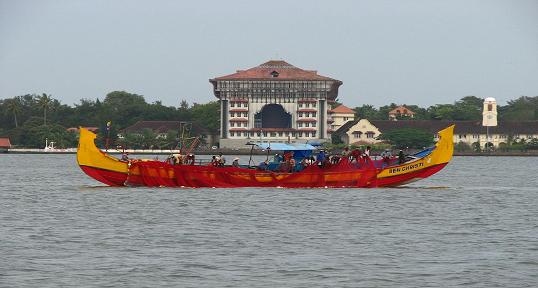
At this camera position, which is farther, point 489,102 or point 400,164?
point 489,102

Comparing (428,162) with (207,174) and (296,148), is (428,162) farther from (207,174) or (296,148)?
(207,174)

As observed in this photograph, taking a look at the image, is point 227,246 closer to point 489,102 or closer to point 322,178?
point 322,178

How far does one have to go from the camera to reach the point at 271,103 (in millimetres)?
192000

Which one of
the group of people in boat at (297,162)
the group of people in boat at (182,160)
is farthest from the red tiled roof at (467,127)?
the group of people in boat at (182,160)

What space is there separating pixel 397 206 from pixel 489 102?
150 m

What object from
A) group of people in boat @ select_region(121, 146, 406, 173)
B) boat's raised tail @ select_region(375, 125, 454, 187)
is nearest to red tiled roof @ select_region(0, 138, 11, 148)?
group of people in boat @ select_region(121, 146, 406, 173)

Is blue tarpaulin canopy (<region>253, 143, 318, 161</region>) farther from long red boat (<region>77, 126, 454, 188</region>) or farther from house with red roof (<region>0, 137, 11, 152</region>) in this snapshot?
house with red roof (<region>0, 137, 11, 152</region>)

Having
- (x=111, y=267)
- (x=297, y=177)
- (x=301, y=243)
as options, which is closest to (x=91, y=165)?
(x=297, y=177)

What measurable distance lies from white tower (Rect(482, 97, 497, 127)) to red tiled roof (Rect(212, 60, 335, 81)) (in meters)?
25.8

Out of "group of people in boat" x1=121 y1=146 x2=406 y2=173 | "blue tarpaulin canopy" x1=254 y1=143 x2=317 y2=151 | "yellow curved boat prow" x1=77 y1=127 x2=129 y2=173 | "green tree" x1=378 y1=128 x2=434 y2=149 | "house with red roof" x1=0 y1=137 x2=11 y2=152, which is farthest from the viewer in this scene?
"house with red roof" x1=0 y1=137 x2=11 y2=152

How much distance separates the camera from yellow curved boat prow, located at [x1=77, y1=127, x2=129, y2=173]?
5962 centimetres

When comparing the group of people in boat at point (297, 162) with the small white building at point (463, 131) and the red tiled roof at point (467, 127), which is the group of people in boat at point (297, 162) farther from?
the red tiled roof at point (467, 127)

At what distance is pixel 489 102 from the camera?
199 metres

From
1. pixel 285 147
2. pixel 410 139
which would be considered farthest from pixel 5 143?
pixel 285 147
